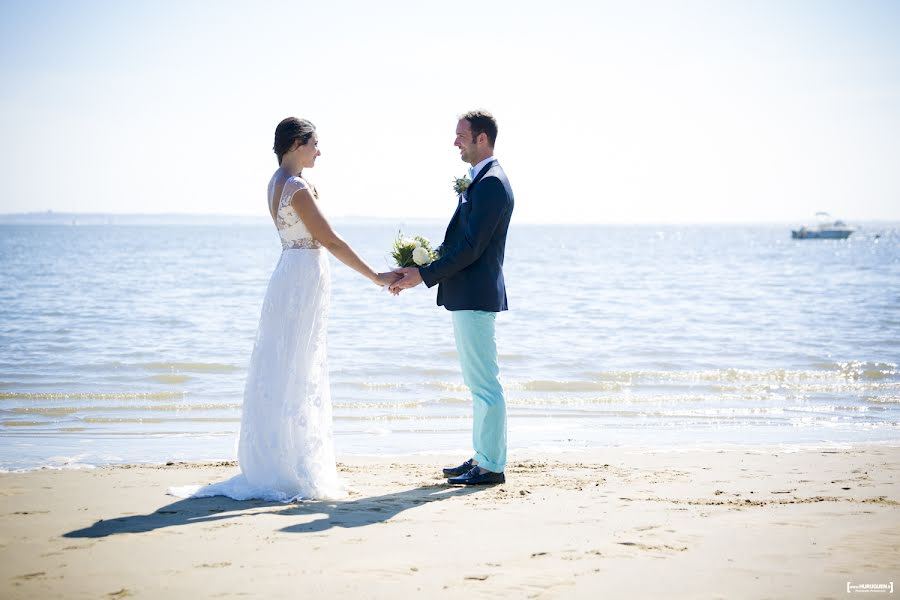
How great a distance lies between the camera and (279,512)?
469cm

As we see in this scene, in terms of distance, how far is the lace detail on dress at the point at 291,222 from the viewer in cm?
510

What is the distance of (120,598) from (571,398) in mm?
7716

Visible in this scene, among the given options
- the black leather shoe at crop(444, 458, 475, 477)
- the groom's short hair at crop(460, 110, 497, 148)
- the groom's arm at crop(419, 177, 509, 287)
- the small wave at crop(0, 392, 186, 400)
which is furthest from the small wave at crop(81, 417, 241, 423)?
the groom's short hair at crop(460, 110, 497, 148)

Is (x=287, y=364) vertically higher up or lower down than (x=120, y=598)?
higher up

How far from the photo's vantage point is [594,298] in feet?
82.2

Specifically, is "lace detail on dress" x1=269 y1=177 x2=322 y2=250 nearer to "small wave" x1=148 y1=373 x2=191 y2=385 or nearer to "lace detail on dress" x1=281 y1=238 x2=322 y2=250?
"lace detail on dress" x1=281 y1=238 x2=322 y2=250

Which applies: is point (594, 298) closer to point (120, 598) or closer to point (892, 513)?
point (892, 513)

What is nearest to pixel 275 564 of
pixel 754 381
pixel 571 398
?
pixel 571 398

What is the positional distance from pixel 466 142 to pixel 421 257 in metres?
0.85

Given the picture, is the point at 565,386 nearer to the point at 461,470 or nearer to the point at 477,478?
the point at 461,470

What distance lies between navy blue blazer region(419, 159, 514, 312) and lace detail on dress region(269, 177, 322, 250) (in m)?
0.81

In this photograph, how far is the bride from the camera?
507 cm

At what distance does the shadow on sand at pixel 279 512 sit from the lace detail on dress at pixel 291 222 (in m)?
1.59

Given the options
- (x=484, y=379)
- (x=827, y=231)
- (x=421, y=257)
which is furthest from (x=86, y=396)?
(x=827, y=231)
